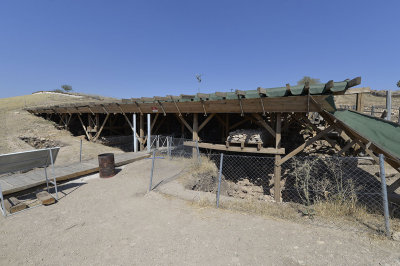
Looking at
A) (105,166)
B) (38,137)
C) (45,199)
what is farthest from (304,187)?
(38,137)

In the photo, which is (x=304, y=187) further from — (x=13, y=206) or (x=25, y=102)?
Answer: (x=25, y=102)

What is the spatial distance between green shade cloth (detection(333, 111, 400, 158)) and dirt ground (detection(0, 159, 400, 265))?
9.60 feet

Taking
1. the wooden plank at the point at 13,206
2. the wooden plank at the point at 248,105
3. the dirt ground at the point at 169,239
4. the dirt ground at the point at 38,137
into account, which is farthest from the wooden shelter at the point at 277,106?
the wooden plank at the point at 13,206

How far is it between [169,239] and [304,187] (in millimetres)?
3189

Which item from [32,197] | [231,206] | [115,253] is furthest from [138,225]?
[32,197]

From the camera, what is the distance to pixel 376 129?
18.4 ft

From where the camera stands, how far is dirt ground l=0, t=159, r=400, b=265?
3.01 m

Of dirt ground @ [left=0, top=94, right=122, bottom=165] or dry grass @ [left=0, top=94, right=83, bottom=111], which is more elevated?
dry grass @ [left=0, top=94, right=83, bottom=111]

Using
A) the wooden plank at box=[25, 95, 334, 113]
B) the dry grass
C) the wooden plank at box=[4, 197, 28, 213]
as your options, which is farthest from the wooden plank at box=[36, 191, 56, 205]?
the dry grass

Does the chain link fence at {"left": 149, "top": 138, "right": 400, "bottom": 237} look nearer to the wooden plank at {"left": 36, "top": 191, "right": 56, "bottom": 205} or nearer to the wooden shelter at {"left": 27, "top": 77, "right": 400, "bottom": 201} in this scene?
the wooden shelter at {"left": 27, "top": 77, "right": 400, "bottom": 201}

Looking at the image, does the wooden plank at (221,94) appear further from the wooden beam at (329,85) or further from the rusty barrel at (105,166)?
the rusty barrel at (105,166)

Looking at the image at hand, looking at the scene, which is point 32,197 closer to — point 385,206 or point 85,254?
point 85,254

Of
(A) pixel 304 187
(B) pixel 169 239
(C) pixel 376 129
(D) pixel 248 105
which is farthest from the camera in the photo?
(D) pixel 248 105

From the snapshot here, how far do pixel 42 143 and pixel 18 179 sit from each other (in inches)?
533
